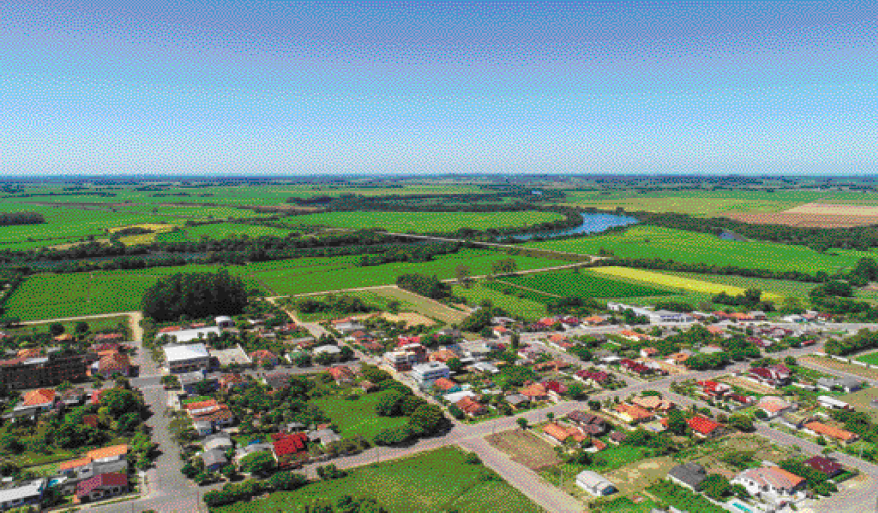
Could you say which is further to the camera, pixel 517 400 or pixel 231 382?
pixel 231 382

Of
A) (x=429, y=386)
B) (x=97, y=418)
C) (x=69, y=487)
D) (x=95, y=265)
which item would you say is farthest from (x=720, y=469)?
(x=95, y=265)

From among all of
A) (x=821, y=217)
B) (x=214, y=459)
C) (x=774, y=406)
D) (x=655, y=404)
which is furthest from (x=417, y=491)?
(x=821, y=217)

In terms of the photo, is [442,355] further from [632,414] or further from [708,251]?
[708,251]

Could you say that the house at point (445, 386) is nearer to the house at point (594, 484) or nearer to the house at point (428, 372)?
the house at point (428, 372)

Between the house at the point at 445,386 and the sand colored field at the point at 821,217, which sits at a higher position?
the sand colored field at the point at 821,217

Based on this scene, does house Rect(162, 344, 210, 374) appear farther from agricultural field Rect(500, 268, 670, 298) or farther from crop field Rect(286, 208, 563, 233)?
crop field Rect(286, 208, 563, 233)

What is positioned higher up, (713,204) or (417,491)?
(713,204)

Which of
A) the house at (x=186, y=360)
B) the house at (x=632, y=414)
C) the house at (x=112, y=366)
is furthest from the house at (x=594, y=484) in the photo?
the house at (x=112, y=366)
